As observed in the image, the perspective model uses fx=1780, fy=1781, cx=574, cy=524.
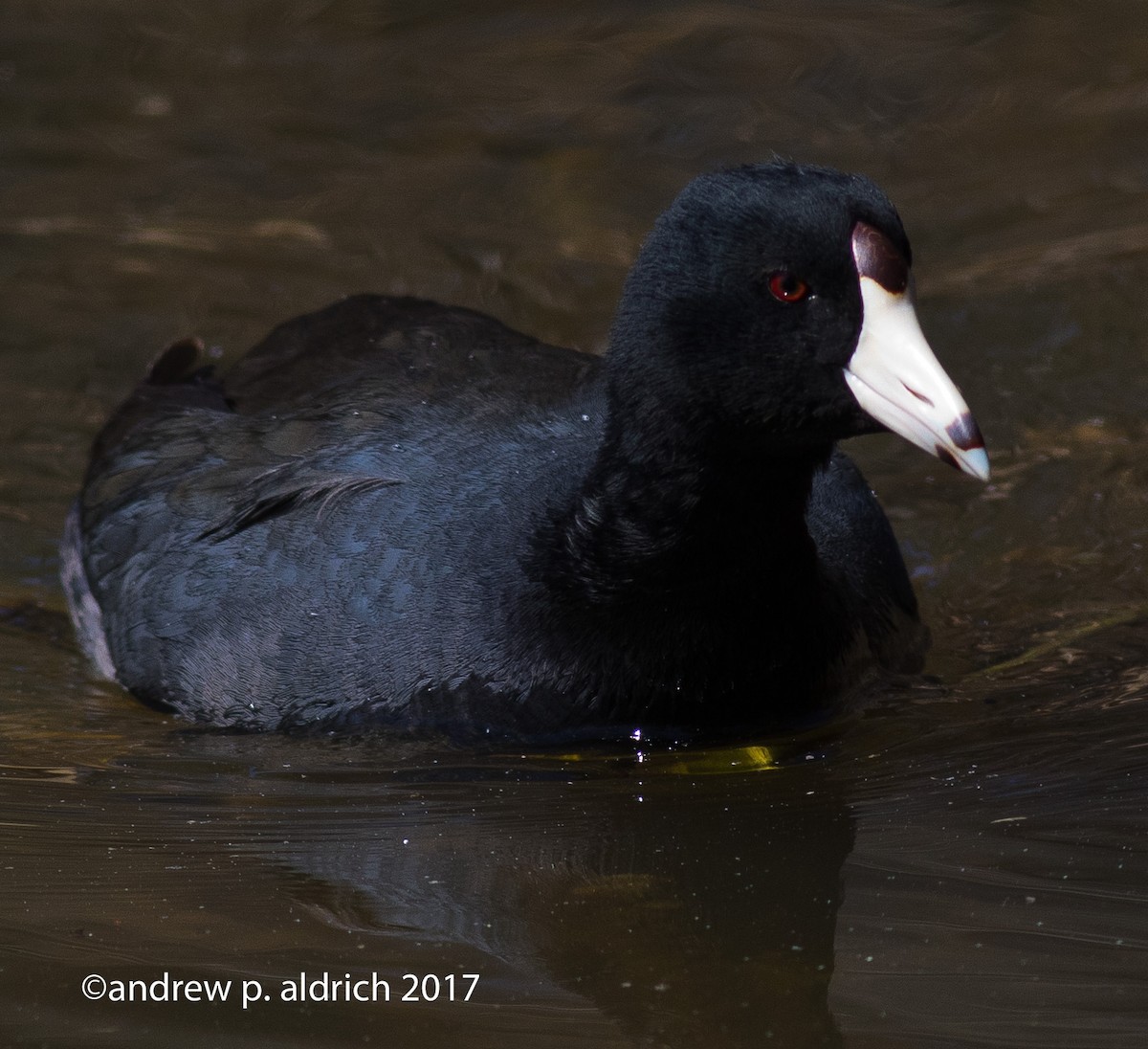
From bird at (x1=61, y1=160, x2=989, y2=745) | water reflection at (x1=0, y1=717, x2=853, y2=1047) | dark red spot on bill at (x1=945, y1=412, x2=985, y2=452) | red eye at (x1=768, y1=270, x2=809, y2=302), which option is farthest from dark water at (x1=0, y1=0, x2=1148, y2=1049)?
red eye at (x1=768, y1=270, x2=809, y2=302)

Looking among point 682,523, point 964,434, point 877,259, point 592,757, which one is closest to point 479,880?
point 592,757

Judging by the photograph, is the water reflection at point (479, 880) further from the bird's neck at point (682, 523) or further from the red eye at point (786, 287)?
the red eye at point (786, 287)

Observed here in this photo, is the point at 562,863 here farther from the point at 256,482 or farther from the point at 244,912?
the point at 256,482

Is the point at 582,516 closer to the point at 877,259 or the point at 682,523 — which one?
the point at 682,523

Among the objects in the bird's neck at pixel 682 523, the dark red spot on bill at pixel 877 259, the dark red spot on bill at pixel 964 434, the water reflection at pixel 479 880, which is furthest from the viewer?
the bird's neck at pixel 682 523

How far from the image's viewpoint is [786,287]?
303 cm

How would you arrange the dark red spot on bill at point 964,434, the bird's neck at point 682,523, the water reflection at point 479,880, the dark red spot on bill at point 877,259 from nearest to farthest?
the water reflection at point 479,880 < the dark red spot on bill at point 964,434 < the dark red spot on bill at point 877,259 < the bird's neck at point 682,523

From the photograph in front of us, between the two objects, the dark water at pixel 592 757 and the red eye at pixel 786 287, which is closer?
the dark water at pixel 592 757

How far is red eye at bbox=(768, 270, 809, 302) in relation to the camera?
9.91ft

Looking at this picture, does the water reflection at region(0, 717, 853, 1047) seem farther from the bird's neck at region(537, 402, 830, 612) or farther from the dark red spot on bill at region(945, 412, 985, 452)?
the dark red spot on bill at region(945, 412, 985, 452)

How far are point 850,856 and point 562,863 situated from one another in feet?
1.57

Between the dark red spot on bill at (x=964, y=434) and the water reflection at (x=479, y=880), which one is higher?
the dark red spot on bill at (x=964, y=434)

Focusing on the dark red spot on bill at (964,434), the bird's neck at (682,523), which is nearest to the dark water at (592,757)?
the bird's neck at (682,523)

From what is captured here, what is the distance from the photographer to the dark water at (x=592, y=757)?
2.58 metres
